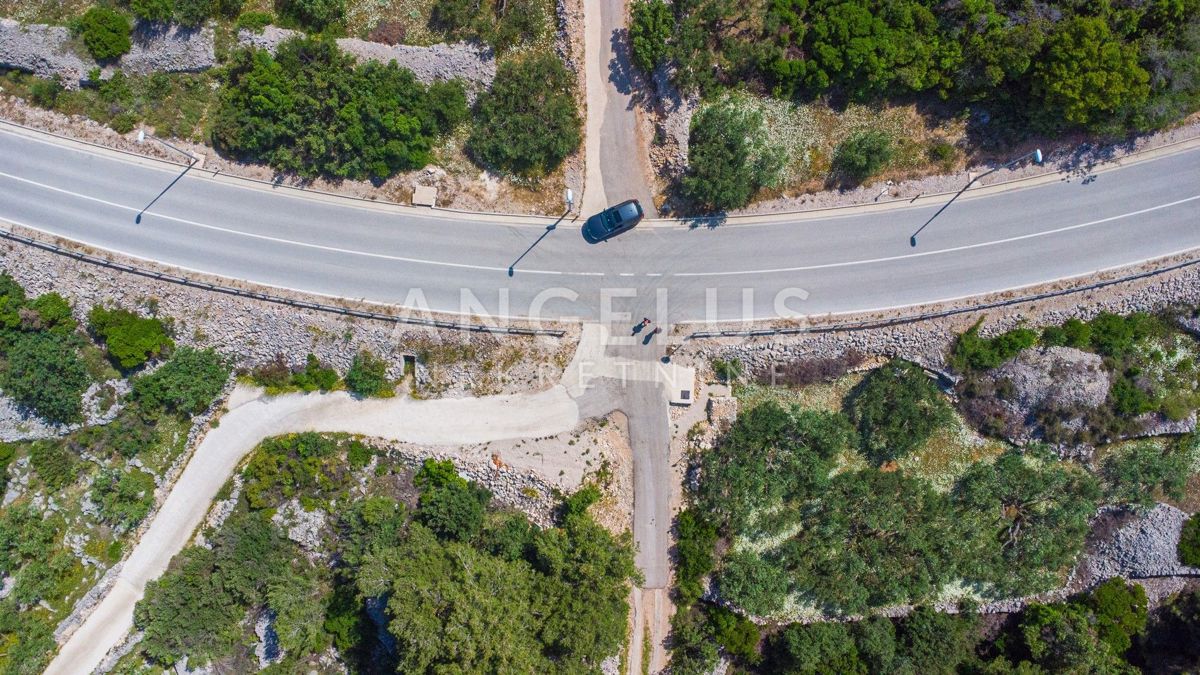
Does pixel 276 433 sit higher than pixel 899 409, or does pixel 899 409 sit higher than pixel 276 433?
pixel 899 409

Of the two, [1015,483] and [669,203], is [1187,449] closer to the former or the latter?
[1015,483]

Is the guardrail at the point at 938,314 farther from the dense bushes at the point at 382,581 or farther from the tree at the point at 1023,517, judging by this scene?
the dense bushes at the point at 382,581

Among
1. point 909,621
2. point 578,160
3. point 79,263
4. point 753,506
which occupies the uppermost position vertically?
point 578,160

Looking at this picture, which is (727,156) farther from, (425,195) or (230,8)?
(230,8)

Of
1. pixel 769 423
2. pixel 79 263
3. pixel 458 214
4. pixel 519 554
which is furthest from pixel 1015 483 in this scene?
pixel 79 263

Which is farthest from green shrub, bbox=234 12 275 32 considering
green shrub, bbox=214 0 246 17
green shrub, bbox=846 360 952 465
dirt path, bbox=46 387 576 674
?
green shrub, bbox=846 360 952 465

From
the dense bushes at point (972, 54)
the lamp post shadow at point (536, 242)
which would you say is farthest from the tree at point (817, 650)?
the dense bushes at point (972, 54)

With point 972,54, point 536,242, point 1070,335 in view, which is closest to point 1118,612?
point 1070,335
